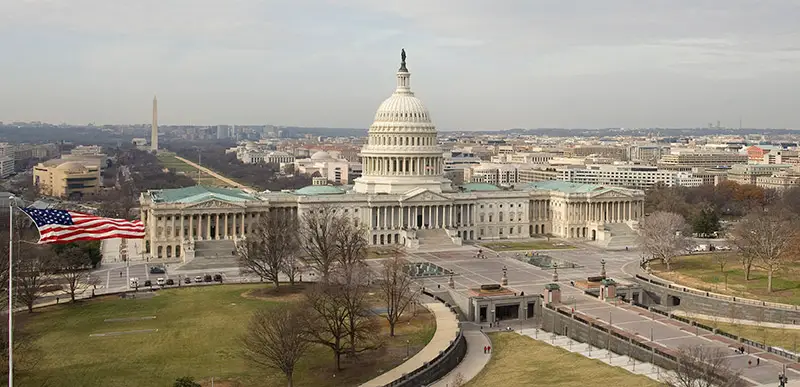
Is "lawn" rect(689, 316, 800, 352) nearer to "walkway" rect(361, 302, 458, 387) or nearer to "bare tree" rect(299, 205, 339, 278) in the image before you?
"walkway" rect(361, 302, 458, 387)

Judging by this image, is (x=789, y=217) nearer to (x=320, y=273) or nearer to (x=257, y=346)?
(x=320, y=273)

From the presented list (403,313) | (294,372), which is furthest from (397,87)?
(294,372)

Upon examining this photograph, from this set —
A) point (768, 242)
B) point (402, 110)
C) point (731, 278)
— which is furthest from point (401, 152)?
point (768, 242)

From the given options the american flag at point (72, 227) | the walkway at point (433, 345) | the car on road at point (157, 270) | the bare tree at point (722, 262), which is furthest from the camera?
the car on road at point (157, 270)

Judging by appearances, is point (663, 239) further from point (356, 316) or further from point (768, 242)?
point (356, 316)

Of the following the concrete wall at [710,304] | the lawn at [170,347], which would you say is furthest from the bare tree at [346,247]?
the concrete wall at [710,304]

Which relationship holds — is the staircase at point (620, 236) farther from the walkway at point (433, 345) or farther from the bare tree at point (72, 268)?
the bare tree at point (72, 268)
